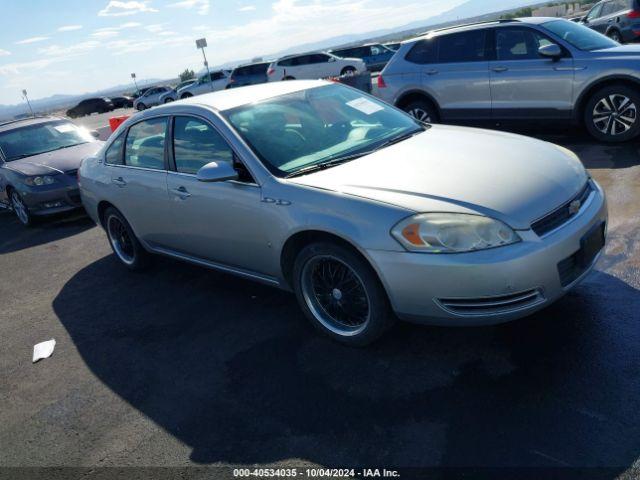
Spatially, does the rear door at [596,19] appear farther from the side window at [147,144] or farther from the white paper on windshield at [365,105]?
the side window at [147,144]

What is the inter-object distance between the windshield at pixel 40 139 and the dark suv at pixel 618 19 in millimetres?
14371

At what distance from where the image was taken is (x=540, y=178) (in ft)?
11.1

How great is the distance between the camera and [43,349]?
452 centimetres

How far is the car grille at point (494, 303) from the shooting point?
9.98 feet

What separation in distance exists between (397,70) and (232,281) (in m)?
5.30

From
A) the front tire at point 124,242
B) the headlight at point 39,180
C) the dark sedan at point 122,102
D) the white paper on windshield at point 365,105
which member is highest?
the white paper on windshield at point 365,105

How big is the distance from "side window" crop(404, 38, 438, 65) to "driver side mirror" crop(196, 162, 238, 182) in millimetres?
5851

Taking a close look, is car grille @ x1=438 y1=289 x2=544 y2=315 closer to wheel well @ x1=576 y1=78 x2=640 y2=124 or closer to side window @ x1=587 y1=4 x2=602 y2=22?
wheel well @ x1=576 y1=78 x2=640 y2=124

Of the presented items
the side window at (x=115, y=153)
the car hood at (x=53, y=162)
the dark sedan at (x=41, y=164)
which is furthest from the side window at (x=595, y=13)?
the side window at (x=115, y=153)

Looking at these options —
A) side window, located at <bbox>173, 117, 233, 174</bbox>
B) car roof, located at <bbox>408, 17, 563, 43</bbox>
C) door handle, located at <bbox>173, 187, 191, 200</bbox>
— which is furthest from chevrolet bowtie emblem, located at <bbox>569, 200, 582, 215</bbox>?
car roof, located at <bbox>408, 17, 563, 43</bbox>

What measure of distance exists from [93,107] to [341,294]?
47.9m

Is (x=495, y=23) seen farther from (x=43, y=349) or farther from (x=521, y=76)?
(x=43, y=349)

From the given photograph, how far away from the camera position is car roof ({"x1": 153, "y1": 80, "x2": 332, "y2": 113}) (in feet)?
14.4

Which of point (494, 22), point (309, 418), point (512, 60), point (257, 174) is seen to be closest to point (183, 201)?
point (257, 174)
